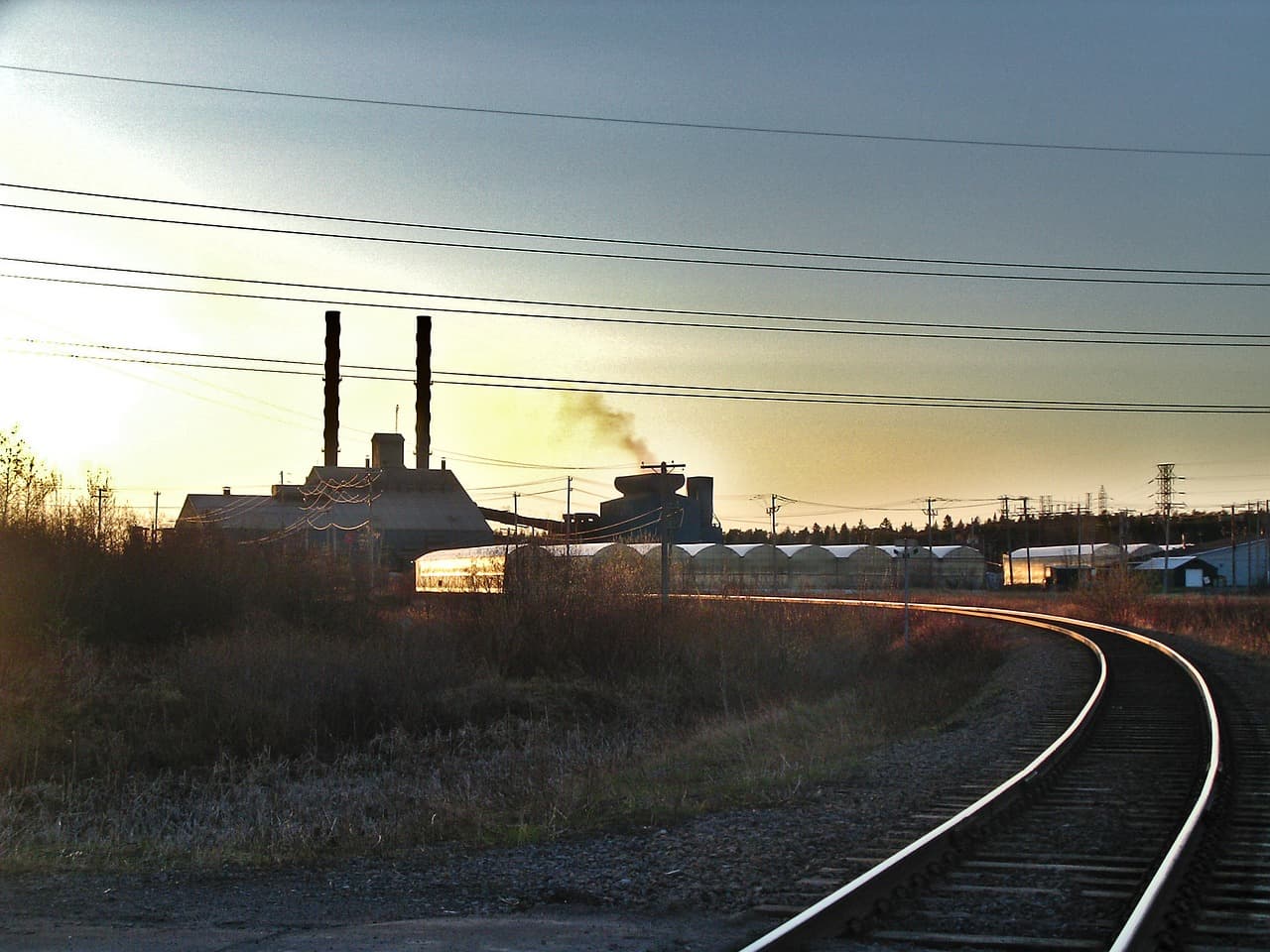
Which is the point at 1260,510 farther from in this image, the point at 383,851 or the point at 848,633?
the point at 383,851

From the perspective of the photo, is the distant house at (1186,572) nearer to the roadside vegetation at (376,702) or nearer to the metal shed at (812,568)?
the metal shed at (812,568)

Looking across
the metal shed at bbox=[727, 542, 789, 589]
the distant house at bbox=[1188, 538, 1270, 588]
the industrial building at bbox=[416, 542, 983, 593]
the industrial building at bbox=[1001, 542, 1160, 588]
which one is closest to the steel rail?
the industrial building at bbox=[416, 542, 983, 593]

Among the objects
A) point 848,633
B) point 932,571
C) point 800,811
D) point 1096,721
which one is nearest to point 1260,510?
point 932,571

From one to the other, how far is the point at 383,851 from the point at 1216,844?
262 inches

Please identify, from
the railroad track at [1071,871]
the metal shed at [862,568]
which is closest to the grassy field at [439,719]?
the railroad track at [1071,871]

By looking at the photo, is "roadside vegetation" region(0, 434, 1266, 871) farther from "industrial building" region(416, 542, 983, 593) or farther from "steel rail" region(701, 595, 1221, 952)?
"industrial building" region(416, 542, 983, 593)

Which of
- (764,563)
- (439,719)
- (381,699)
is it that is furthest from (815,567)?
(381,699)

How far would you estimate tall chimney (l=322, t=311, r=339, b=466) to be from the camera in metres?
78.3

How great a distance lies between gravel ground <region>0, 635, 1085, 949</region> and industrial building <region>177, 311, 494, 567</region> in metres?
70.5

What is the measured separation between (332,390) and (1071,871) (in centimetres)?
7418

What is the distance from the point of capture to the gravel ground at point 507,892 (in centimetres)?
742

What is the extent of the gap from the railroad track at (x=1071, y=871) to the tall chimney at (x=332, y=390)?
68.2 meters

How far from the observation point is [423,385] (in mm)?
81938

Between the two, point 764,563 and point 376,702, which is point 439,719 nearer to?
point 376,702
